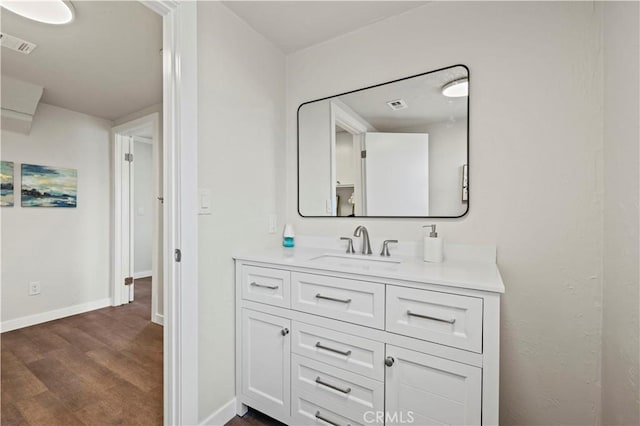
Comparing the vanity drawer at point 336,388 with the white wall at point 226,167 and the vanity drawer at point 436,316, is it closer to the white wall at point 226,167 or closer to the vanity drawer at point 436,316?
the vanity drawer at point 436,316

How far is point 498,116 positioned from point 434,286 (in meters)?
0.95

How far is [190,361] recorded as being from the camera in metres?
1.34

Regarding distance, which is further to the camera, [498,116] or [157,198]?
[157,198]

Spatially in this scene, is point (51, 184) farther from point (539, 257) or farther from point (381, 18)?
point (539, 257)

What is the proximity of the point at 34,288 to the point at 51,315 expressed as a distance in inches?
13.4

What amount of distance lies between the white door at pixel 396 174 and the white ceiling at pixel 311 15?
69 centimetres

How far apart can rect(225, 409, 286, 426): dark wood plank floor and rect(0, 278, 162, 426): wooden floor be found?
427 millimetres

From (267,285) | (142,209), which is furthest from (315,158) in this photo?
(142,209)

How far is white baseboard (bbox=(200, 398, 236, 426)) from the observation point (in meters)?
1.42

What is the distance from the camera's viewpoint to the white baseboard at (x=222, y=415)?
1.42m

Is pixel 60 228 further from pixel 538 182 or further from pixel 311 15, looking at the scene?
pixel 538 182

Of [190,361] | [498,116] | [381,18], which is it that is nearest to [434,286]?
[498,116]

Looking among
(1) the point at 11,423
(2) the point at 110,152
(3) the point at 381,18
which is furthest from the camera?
(2) the point at 110,152

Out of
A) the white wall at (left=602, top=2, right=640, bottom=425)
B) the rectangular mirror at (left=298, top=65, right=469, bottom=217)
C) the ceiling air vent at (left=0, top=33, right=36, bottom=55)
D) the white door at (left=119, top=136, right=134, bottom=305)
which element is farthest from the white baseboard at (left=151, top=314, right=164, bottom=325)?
the white wall at (left=602, top=2, right=640, bottom=425)
